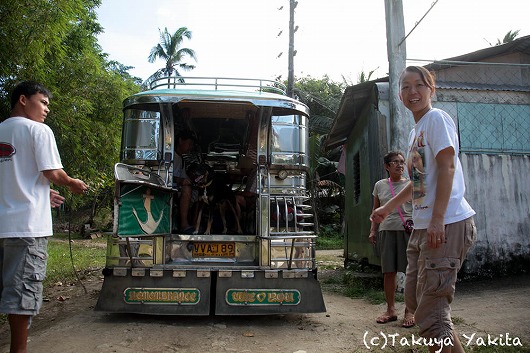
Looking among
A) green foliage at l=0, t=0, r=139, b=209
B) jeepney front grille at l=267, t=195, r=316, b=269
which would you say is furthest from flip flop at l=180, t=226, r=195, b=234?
green foliage at l=0, t=0, r=139, b=209

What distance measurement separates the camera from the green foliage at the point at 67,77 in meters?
6.78

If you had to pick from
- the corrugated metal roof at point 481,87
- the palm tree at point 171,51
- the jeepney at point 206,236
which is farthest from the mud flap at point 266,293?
the palm tree at point 171,51

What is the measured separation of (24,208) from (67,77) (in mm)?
7617

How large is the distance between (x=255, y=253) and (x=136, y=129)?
1.90 m

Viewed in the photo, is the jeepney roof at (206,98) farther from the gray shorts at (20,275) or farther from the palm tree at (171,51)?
the palm tree at (171,51)

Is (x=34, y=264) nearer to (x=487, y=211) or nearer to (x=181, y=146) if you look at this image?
(x=181, y=146)

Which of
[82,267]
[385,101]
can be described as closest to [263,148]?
[385,101]

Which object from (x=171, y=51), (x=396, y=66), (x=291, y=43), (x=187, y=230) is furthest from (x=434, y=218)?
(x=171, y=51)

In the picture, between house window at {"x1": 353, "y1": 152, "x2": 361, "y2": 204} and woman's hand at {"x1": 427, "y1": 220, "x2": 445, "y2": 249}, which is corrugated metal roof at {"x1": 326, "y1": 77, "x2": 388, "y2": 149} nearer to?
house window at {"x1": 353, "y1": 152, "x2": 361, "y2": 204}

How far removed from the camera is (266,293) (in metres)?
4.39

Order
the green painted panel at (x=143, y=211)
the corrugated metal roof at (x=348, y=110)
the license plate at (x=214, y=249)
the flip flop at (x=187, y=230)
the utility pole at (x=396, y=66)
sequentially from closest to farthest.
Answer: the green painted panel at (x=143, y=211) → the license plate at (x=214, y=249) → the flip flop at (x=187, y=230) → the utility pole at (x=396, y=66) → the corrugated metal roof at (x=348, y=110)

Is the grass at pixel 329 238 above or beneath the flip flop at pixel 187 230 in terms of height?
beneath

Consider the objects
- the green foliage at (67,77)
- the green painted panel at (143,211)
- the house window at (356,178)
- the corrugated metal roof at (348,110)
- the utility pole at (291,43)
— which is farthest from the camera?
the utility pole at (291,43)

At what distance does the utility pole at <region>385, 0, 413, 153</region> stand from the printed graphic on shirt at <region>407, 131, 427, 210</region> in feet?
11.9
